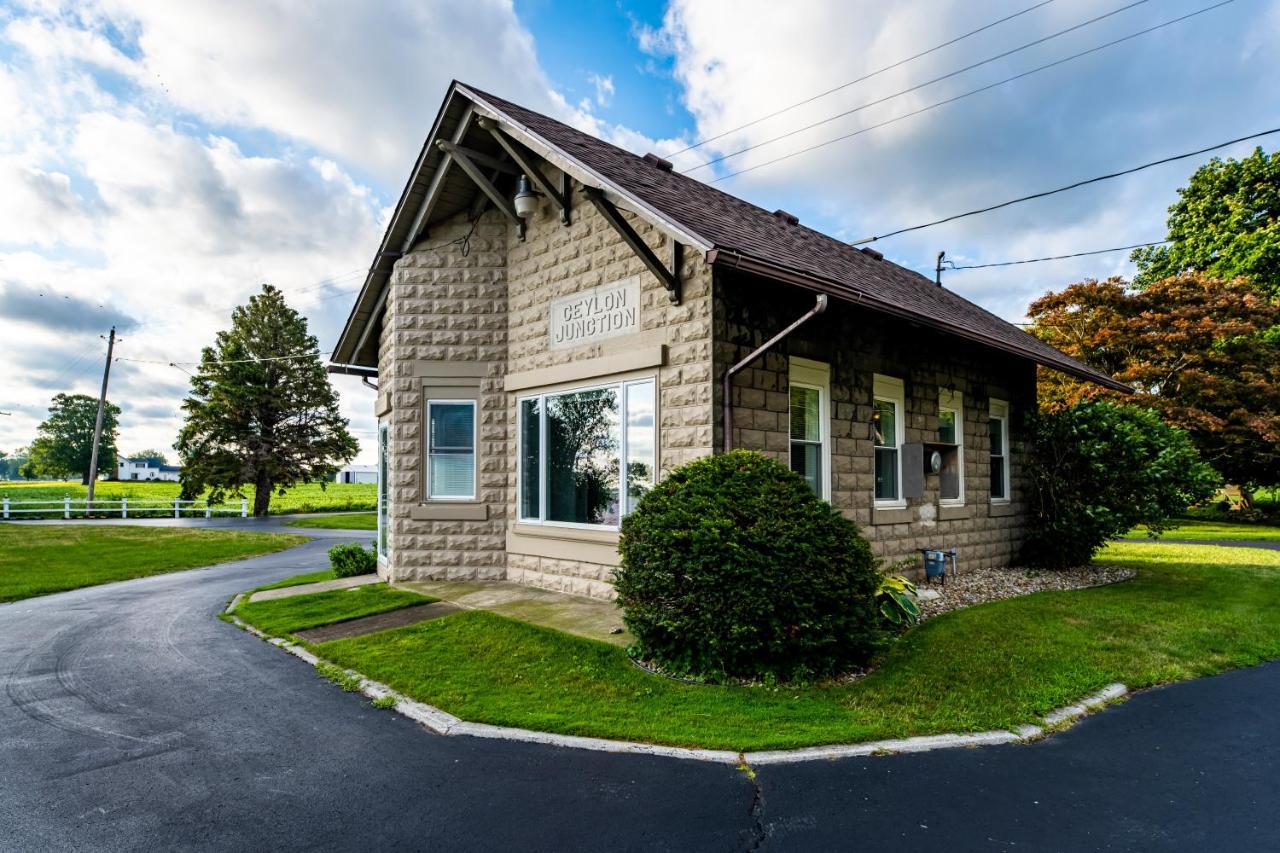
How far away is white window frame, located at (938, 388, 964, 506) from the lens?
36.7ft

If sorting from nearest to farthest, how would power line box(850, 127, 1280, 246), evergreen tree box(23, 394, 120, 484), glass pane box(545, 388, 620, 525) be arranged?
glass pane box(545, 388, 620, 525) → power line box(850, 127, 1280, 246) → evergreen tree box(23, 394, 120, 484)

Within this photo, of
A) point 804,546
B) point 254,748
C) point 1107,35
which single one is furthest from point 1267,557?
point 254,748

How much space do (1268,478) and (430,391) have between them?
96.0 ft

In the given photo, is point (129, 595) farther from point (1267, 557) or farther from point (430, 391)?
point (1267, 557)

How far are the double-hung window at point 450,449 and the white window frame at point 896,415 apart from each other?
19.8ft

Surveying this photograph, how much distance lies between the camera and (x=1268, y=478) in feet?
80.2

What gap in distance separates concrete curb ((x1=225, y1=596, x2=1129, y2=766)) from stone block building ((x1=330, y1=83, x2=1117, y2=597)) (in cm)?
363

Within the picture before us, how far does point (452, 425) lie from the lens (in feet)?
35.1

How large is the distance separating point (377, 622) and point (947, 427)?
9223 millimetres

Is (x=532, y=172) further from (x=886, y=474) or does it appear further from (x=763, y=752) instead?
(x=763, y=752)

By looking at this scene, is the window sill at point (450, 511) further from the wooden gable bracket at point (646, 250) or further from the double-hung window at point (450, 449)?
the wooden gable bracket at point (646, 250)

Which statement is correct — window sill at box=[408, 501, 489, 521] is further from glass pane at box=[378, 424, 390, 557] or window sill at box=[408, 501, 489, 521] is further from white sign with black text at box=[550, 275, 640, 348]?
white sign with black text at box=[550, 275, 640, 348]

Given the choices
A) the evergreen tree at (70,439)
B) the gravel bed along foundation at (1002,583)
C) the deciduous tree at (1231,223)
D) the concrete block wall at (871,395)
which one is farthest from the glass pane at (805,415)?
the evergreen tree at (70,439)

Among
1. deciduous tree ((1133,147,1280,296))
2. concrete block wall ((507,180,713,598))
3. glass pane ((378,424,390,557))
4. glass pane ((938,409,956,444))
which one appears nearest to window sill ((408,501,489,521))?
concrete block wall ((507,180,713,598))
